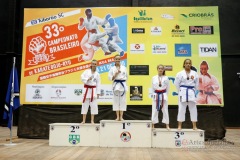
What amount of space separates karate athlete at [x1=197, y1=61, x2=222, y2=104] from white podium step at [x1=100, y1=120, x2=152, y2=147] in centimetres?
226

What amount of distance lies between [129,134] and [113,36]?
3086mm

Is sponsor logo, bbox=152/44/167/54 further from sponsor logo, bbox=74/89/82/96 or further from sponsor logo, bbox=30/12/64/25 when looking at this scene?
sponsor logo, bbox=30/12/64/25

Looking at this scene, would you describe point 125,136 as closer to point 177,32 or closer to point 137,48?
point 137,48

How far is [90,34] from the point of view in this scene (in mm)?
7762

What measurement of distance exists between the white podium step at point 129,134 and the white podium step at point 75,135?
279mm

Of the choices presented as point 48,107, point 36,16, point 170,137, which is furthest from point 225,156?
point 36,16

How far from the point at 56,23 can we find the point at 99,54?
1.55m

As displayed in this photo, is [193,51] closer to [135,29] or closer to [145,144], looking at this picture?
[135,29]

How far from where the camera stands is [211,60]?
7477mm

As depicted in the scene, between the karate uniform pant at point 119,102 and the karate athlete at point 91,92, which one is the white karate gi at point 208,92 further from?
the karate athlete at point 91,92

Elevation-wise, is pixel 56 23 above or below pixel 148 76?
above

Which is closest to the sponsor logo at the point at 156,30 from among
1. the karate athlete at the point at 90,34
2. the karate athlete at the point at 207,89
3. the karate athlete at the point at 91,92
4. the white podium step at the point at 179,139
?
the karate athlete at the point at 90,34

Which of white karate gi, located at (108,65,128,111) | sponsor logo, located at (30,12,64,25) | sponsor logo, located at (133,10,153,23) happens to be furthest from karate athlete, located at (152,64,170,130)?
sponsor logo, located at (30,12,64,25)

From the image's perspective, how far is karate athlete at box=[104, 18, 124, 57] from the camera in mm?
7680
